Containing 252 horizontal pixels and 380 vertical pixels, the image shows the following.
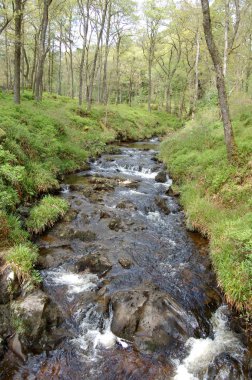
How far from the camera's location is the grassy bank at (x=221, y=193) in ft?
20.7

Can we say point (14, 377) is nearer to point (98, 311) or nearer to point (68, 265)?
point (98, 311)

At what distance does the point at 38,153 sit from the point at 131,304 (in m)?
9.38

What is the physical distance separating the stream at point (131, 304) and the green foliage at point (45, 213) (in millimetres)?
295

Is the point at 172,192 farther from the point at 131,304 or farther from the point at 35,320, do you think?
the point at 35,320

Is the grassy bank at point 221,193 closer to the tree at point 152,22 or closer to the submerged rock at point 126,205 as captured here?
the submerged rock at point 126,205

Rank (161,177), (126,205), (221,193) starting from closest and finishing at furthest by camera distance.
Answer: (221,193)
(126,205)
(161,177)

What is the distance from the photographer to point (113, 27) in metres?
35.0

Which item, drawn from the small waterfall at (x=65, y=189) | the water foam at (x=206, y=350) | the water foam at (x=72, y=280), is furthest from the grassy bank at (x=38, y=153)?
the water foam at (x=206, y=350)

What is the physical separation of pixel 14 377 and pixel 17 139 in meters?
9.77

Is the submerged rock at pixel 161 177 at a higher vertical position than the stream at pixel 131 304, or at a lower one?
higher

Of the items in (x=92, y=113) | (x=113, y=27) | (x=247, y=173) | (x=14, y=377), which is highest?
(x=113, y=27)

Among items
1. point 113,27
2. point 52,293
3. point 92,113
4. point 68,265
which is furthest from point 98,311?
point 113,27

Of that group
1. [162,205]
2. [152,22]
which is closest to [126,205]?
[162,205]

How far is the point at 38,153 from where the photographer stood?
13156 millimetres
